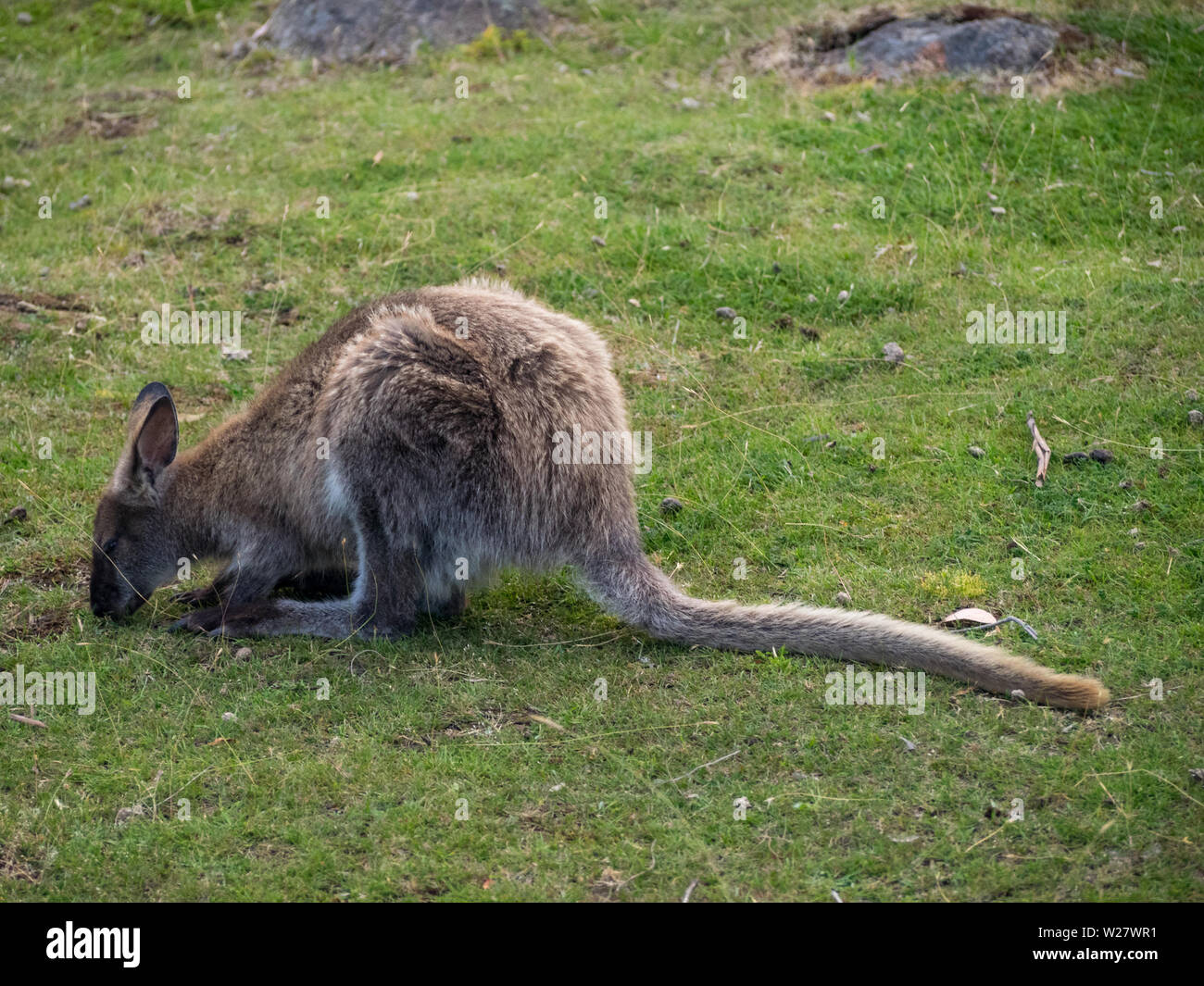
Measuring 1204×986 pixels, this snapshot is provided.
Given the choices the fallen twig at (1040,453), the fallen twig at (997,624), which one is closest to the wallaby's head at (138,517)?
the fallen twig at (997,624)

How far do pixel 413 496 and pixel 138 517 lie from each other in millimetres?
1453

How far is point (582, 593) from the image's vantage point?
5.66 m

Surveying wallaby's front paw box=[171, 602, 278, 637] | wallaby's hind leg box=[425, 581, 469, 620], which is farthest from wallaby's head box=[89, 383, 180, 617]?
wallaby's hind leg box=[425, 581, 469, 620]

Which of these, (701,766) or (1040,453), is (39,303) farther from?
(1040,453)

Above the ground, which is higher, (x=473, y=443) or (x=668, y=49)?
(x=668, y=49)

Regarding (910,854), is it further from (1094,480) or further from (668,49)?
(668,49)

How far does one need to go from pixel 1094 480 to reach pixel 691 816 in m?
2.97

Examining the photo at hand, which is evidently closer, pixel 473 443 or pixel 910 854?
pixel 910 854

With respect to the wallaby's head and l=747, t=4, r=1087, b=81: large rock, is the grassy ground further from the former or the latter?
l=747, t=4, r=1087, b=81: large rock

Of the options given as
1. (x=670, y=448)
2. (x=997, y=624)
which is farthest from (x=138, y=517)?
(x=997, y=624)

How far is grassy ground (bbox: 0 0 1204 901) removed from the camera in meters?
4.07

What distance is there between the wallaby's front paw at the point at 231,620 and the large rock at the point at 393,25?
23.0 feet

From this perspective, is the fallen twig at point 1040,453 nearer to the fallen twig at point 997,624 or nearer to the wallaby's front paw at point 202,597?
the fallen twig at point 997,624

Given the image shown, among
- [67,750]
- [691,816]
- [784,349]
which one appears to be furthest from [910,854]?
[784,349]
